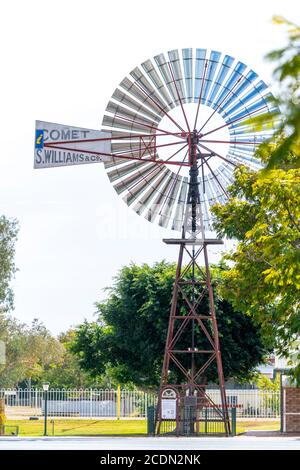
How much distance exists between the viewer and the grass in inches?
1721

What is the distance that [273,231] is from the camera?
21438 mm

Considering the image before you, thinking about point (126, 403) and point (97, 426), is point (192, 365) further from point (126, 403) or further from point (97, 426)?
point (126, 403)

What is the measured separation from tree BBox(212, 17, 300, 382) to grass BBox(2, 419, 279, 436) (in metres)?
17.1

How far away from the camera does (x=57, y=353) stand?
72938mm

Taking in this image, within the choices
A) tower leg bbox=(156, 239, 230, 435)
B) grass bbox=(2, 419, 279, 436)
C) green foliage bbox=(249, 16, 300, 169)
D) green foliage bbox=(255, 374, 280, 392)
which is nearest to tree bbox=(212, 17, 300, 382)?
green foliage bbox=(249, 16, 300, 169)

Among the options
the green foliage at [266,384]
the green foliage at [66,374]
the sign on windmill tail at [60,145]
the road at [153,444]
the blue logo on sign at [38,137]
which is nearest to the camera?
the road at [153,444]

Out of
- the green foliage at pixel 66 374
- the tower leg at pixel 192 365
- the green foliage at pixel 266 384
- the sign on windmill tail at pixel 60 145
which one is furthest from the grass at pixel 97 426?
the green foliage at pixel 66 374

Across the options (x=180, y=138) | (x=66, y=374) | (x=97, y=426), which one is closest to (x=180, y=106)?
(x=180, y=138)

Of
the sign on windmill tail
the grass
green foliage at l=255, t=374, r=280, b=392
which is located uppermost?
the sign on windmill tail

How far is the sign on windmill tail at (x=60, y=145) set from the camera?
3431 centimetres

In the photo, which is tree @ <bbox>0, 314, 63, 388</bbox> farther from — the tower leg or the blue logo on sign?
the blue logo on sign

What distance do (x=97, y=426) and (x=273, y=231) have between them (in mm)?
28813

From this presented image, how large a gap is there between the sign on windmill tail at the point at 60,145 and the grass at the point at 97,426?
13.7m

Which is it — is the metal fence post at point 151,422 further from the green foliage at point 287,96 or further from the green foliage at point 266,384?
the green foliage at point 287,96
